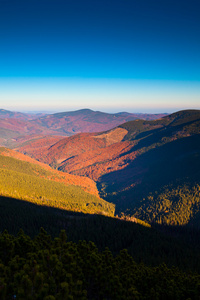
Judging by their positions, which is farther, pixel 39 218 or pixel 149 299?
pixel 39 218

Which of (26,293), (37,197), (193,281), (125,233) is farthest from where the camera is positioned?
(37,197)

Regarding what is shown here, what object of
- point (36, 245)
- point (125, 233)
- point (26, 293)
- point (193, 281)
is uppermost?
point (26, 293)

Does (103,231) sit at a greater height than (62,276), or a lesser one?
lesser

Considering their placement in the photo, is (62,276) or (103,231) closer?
(62,276)

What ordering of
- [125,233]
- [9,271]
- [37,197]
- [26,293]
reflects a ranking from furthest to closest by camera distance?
1. [37,197]
2. [125,233]
3. [9,271]
4. [26,293]

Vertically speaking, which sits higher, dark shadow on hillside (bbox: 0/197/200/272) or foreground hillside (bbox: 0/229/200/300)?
foreground hillside (bbox: 0/229/200/300)

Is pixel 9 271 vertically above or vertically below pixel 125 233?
above

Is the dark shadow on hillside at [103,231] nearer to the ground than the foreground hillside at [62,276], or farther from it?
nearer to the ground

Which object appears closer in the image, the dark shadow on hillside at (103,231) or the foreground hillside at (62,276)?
the foreground hillside at (62,276)

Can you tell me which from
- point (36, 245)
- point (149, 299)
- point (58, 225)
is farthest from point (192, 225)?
point (36, 245)

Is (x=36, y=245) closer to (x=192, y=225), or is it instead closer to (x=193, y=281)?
(x=193, y=281)

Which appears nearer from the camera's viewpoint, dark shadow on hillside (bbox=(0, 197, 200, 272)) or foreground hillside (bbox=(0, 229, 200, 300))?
foreground hillside (bbox=(0, 229, 200, 300))
